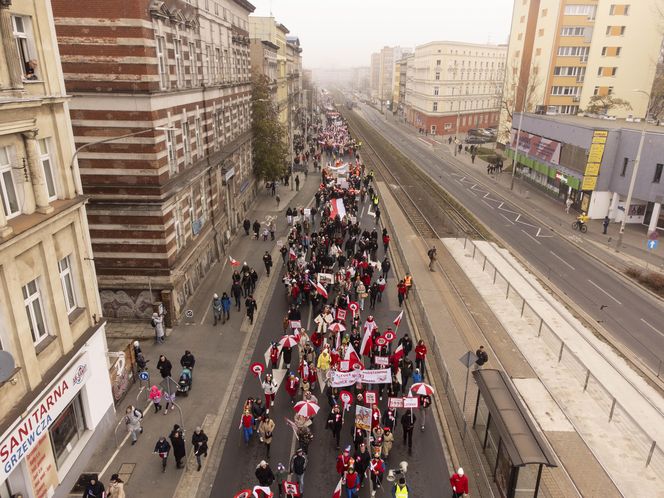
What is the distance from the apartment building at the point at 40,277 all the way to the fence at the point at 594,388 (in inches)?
691

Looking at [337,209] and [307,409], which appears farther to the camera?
[337,209]

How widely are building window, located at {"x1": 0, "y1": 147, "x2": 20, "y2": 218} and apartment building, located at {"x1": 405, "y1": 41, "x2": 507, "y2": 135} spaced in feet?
312

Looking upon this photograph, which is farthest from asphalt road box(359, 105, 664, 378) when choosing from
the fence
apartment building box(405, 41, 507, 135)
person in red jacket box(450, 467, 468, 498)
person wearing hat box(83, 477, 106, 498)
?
apartment building box(405, 41, 507, 135)

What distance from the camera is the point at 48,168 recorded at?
13891 millimetres

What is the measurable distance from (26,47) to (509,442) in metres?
16.6

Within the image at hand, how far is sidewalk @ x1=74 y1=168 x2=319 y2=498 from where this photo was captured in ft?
47.6

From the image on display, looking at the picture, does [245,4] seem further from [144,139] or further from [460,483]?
[460,483]

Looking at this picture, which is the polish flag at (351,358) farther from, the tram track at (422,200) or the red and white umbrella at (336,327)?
the tram track at (422,200)

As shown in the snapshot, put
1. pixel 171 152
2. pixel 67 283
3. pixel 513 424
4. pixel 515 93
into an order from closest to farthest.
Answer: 1. pixel 513 424
2. pixel 67 283
3. pixel 171 152
4. pixel 515 93

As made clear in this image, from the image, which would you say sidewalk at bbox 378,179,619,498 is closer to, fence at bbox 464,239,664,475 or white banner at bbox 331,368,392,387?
fence at bbox 464,239,664,475

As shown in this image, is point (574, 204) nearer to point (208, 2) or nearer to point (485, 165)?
point (485, 165)

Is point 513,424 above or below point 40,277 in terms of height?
below

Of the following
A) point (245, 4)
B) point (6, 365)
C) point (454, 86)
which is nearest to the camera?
point (6, 365)

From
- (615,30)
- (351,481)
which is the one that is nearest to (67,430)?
(351,481)
